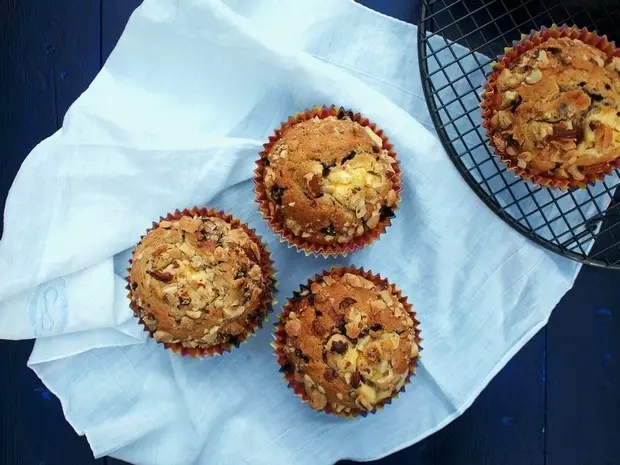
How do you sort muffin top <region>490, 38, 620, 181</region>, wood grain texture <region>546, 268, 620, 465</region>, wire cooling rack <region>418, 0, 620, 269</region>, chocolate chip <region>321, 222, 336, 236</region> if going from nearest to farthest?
muffin top <region>490, 38, 620, 181</region> < chocolate chip <region>321, 222, 336, 236</region> < wire cooling rack <region>418, 0, 620, 269</region> < wood grain texture <region>546, 268, 620, 465</region>

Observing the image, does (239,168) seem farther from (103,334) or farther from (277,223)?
(103,334)

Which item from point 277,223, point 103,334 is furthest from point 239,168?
point 103,334

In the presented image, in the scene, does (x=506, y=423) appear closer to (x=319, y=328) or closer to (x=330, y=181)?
(x=319, y=328)

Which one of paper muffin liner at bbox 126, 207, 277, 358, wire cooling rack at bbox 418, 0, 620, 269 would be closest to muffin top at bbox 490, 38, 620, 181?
wire cooling rack at bbox 418, 0, 620, 269

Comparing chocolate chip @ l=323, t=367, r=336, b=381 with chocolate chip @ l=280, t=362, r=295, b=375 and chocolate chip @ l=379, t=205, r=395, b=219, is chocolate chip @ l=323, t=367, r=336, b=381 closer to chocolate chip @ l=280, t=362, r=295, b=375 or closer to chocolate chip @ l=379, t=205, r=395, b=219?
chocolate chip @ l=280, t=362, r=295, b=375

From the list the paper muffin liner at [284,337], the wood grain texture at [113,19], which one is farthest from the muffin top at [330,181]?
the wood grain texture at [113,19]

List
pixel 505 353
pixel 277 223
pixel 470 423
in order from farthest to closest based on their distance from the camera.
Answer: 1. pixel 470 423
2. pixel 505 353
3. pixel 277 223

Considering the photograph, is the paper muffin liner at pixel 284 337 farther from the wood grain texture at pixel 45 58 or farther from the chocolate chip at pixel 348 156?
the wood grain texture at pixel 45 58
